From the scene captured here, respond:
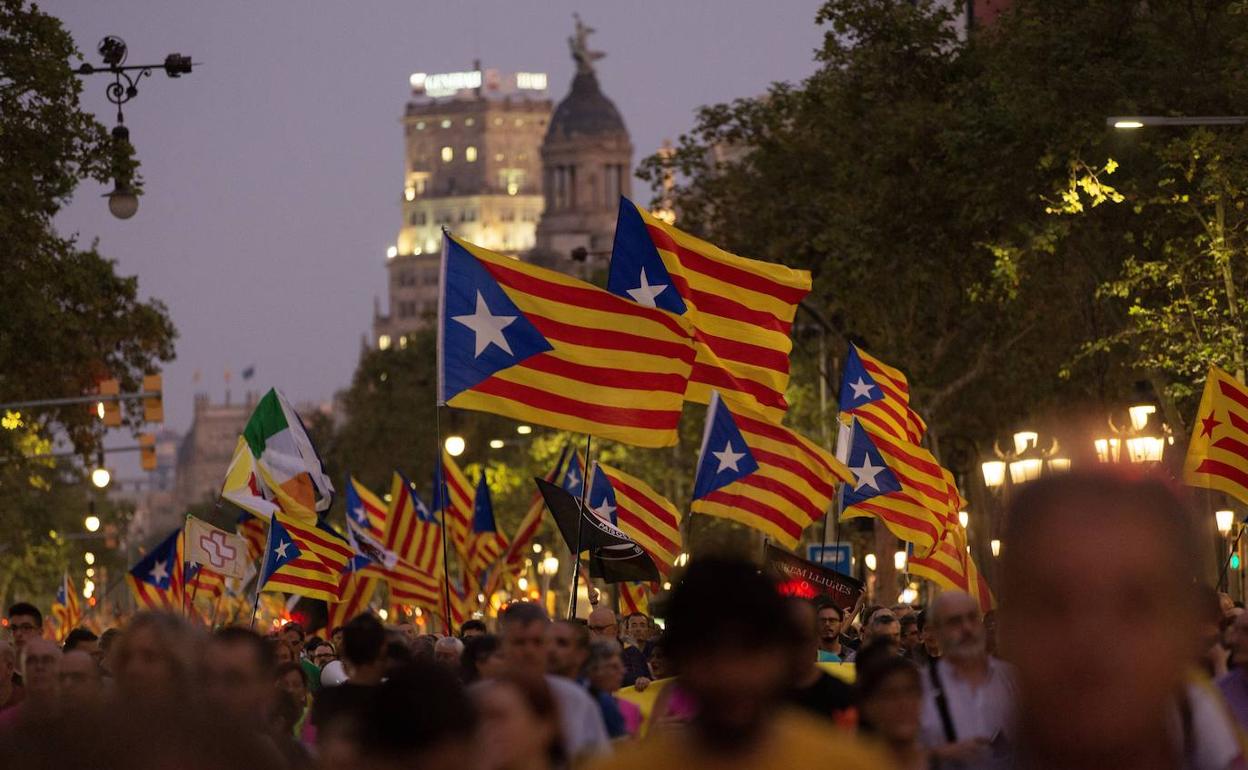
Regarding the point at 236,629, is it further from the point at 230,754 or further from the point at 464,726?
the point at 230,754

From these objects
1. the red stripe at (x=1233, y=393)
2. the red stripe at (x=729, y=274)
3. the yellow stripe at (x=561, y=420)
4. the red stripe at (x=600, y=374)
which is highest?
the red stripe at (x=729, y=274)

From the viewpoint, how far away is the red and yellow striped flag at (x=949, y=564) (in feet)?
73.7

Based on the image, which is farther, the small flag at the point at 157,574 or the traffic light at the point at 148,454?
the traffic light at the point at 148,454

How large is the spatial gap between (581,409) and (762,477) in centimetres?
465

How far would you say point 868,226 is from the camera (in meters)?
38.1

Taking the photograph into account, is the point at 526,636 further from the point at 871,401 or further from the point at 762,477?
the point at 871,401

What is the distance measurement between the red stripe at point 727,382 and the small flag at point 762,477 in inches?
73.5

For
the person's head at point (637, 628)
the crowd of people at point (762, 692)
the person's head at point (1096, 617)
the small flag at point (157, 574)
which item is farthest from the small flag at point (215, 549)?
the person's head at point (1096, 617)

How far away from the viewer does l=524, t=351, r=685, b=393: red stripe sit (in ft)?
50.5

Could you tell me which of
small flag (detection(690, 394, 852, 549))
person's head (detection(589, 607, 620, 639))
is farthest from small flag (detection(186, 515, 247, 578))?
person's head (detection(589, 607, 620, 639))

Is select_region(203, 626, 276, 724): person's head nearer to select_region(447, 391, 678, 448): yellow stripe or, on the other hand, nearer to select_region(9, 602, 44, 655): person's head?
select_region(447, 391, 678, 448): yellow stripe

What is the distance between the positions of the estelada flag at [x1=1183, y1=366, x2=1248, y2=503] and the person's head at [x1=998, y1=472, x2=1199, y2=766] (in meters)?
19.7

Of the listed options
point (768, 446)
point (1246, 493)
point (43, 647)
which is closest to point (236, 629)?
point (43, 647)

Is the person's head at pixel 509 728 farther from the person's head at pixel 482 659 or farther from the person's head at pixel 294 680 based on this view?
the person's head at pixel 294 680
